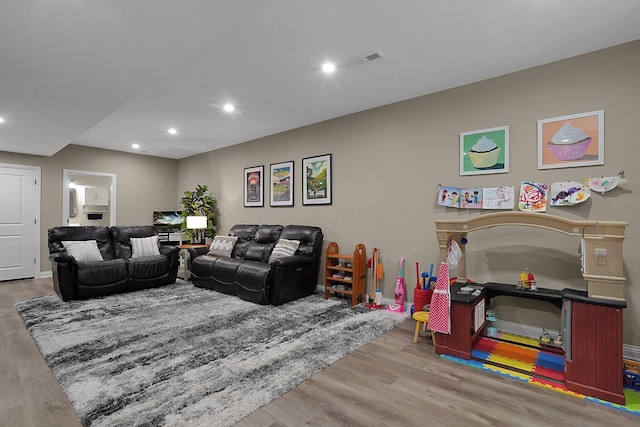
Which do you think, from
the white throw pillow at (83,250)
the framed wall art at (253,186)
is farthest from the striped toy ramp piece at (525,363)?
the white throw pillow at (83,250)

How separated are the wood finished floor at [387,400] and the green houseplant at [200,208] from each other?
401 cm

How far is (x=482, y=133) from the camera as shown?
3270 millimetres

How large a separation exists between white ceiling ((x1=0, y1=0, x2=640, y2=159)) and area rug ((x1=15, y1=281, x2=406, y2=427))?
2332mm

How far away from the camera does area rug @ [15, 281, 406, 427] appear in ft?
6.23

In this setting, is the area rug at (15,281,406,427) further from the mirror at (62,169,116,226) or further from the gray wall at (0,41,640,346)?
the mirror at (62,169,116,226)

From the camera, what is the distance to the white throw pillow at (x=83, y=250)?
14.6ft

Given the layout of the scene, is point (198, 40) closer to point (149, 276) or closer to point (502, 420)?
point (502, 420)

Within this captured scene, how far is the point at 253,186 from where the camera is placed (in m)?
5.81

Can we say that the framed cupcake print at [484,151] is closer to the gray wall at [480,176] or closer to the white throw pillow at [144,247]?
the gray wall at [480,176]

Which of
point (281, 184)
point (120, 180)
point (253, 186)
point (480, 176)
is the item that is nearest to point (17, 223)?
point (120, 180)

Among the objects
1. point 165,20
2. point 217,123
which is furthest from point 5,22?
point 217,123

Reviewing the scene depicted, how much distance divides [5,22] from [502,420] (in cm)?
380

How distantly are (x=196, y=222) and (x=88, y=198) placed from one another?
2415 mm

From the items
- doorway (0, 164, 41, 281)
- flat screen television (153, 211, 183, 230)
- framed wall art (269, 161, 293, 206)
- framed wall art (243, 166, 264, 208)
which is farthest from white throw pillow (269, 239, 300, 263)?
doorway (0, 164, 41, 281)
